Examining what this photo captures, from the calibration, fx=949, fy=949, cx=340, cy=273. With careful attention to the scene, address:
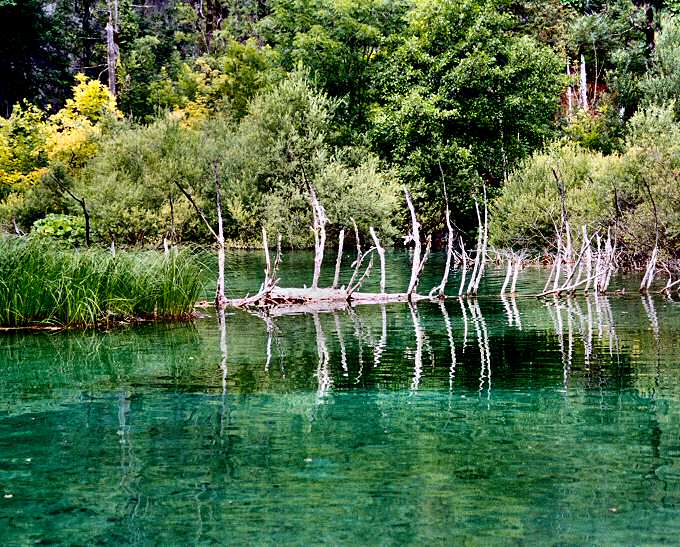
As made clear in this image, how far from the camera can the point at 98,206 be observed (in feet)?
140

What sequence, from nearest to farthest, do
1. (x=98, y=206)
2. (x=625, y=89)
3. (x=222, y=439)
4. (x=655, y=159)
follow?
(x=222, y=439) < (x=655, y=159) < (x=98, y=206) < (x=625, y=89)

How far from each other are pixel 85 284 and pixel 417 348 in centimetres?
640

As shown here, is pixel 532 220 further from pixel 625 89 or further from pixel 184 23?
pixel 184 23

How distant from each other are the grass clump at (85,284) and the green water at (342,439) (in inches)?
46.7

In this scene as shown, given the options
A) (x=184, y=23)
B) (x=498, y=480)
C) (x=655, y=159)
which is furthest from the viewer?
(x=184, y=23)

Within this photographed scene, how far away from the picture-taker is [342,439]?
8938 millimetres

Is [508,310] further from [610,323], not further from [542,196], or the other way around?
[542,196]

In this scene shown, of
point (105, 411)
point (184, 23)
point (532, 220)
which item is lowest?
point (105, 411)

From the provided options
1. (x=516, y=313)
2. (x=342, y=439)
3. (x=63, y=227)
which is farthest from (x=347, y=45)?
(x=342, y=439)

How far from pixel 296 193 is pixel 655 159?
61.2 feet

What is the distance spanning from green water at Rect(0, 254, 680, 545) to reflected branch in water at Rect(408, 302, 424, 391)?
8 centimetres

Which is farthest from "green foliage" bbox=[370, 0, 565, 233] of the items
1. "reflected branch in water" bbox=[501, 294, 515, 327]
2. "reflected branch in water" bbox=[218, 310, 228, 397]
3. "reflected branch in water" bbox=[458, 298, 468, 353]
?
"reflected branch in water" bbox=[218, 310, 228, 397]

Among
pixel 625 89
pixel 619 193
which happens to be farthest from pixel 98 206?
pixel 625 89

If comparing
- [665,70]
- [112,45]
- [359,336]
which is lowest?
[359,336]
